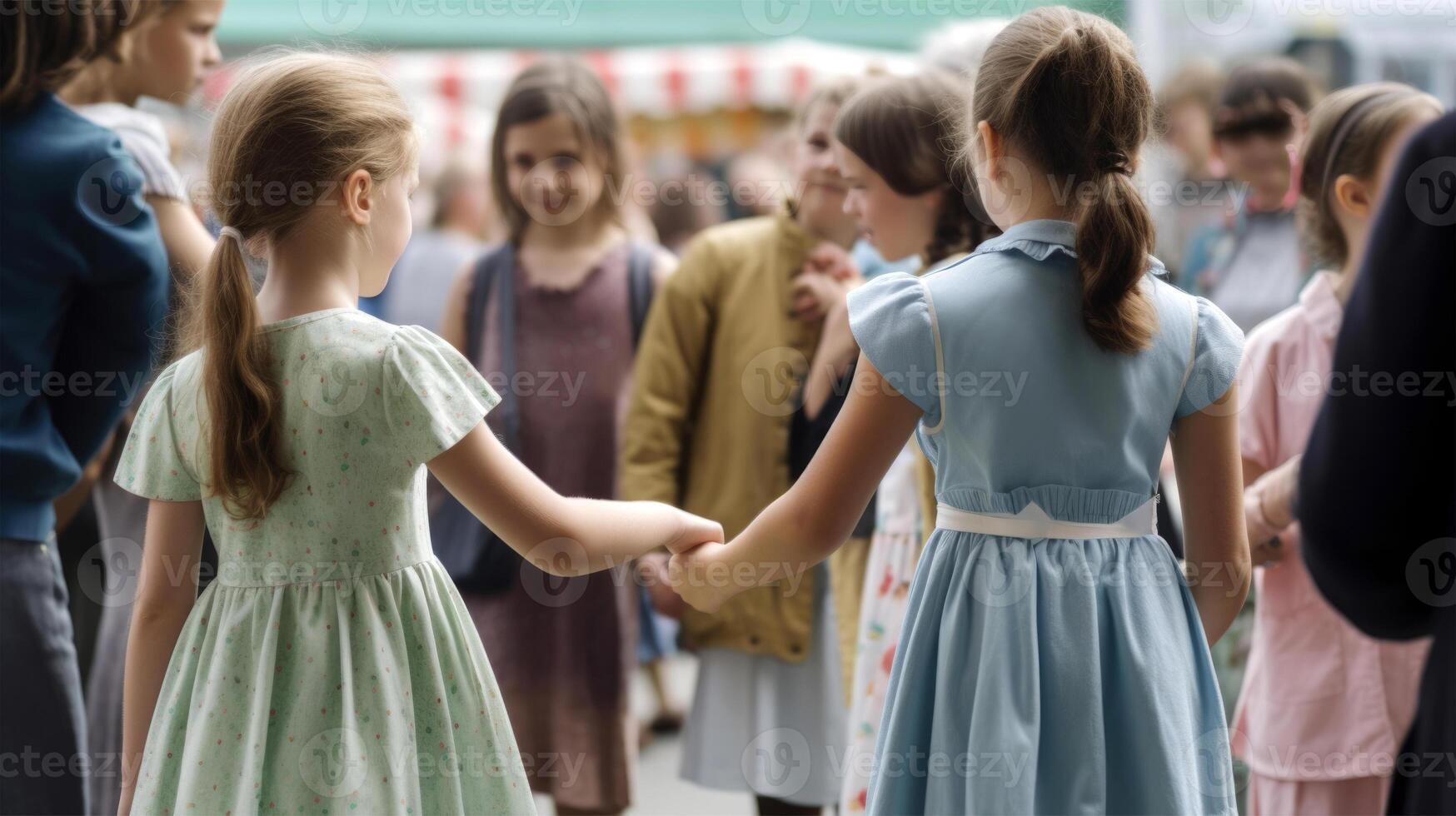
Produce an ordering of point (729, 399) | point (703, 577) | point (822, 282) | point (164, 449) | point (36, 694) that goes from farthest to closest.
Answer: point (729, 399) → point (822, 282) → point (36, 694) → point (703, 577) → point (164, 449)

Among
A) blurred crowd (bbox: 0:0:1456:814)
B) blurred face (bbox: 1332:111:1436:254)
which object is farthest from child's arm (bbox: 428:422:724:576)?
blurred face (bbox: 1332:111:1436:254)

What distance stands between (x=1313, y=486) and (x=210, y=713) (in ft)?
4.56

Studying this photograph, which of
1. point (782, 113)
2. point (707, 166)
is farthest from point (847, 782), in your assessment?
point (707, 166)

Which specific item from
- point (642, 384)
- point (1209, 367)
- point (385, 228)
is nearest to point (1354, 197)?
point (1209, 367)

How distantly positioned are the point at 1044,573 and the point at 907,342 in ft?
1.15

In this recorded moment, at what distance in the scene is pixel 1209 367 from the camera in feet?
5.75

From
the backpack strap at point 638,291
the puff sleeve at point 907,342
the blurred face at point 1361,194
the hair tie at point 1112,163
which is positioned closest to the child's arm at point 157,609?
the puff sleeve at point 907,342

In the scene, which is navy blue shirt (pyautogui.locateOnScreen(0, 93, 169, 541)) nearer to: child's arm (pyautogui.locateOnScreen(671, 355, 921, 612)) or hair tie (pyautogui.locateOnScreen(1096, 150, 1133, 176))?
child's arm (pyautogui.locateOnScreen(671, 355, 921, 612))

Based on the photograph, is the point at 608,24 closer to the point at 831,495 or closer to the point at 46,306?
the point at 46,306

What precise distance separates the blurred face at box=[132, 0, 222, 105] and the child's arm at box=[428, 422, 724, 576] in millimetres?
1319

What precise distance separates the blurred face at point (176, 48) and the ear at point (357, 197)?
1016 mm

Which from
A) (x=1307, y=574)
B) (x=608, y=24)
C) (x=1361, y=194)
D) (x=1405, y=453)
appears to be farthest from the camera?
(x=608, y=24)

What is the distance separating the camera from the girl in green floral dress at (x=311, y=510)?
1713 mm

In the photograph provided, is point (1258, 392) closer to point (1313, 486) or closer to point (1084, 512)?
point (1084, 512)
